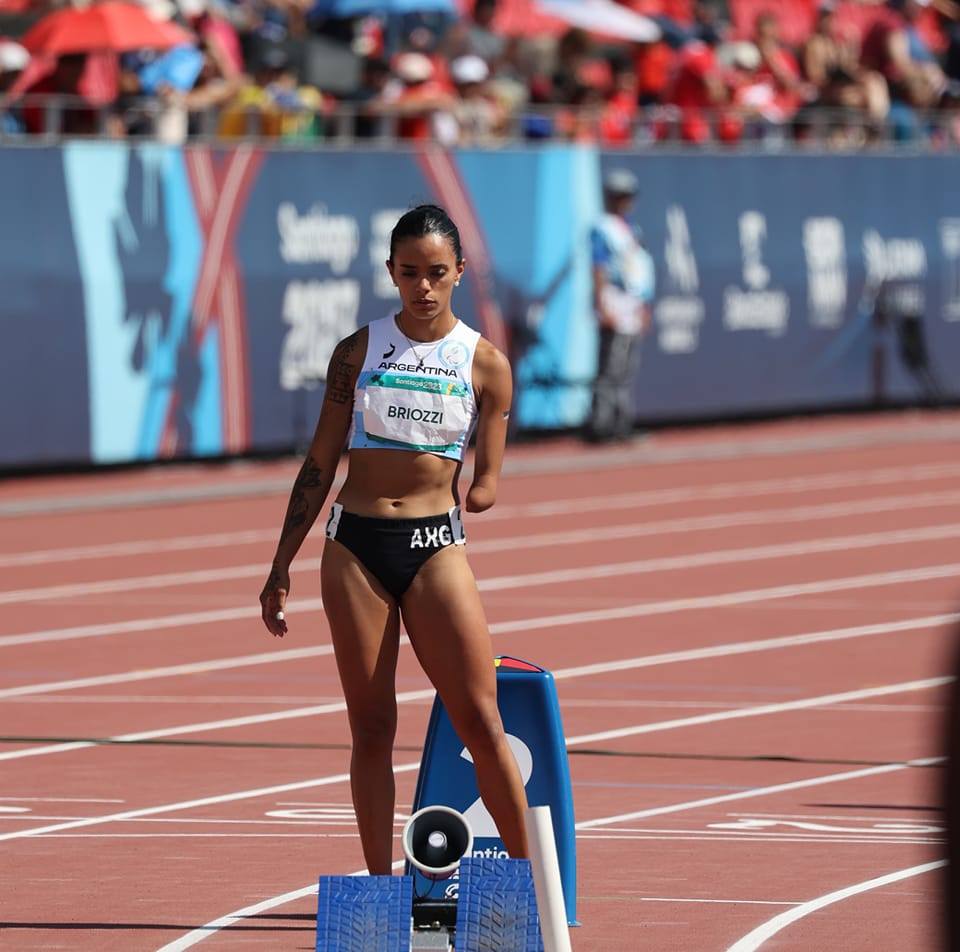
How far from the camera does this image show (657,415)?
28375 millimetres

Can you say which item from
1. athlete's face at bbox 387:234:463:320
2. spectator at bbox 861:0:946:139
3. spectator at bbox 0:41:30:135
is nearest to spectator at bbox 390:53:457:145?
spectator at bbox 0:41:30:135

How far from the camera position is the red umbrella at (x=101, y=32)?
2139cm

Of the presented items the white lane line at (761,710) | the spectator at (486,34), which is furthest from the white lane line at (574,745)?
the spectator at (486,34)

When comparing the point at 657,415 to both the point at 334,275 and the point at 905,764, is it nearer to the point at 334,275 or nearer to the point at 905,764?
the point at 334,275

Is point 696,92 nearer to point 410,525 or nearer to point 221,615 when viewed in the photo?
point 221,615

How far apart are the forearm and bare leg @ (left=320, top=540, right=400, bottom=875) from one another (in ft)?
0.35

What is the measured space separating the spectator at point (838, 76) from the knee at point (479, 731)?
2327 centimetres

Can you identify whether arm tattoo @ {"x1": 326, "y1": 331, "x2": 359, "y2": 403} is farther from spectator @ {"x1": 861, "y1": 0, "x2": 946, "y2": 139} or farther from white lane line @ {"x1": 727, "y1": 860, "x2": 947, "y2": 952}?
spectator @ {"x1": 861, "y1": 0, "x2": 946, "y2": 139}

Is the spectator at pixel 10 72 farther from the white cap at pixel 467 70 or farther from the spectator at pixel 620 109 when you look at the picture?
the spectator at pixel 620 109

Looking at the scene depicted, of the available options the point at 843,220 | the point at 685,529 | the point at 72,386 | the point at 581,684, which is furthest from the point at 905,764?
the point at 843,220

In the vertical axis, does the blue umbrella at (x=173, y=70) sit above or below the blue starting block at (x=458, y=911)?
above

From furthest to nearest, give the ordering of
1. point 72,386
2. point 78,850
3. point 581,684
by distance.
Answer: point 72,386 < point 581,684 < point 78,850

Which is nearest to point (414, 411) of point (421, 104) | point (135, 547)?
point (135, 547)

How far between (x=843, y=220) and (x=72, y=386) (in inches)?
434
